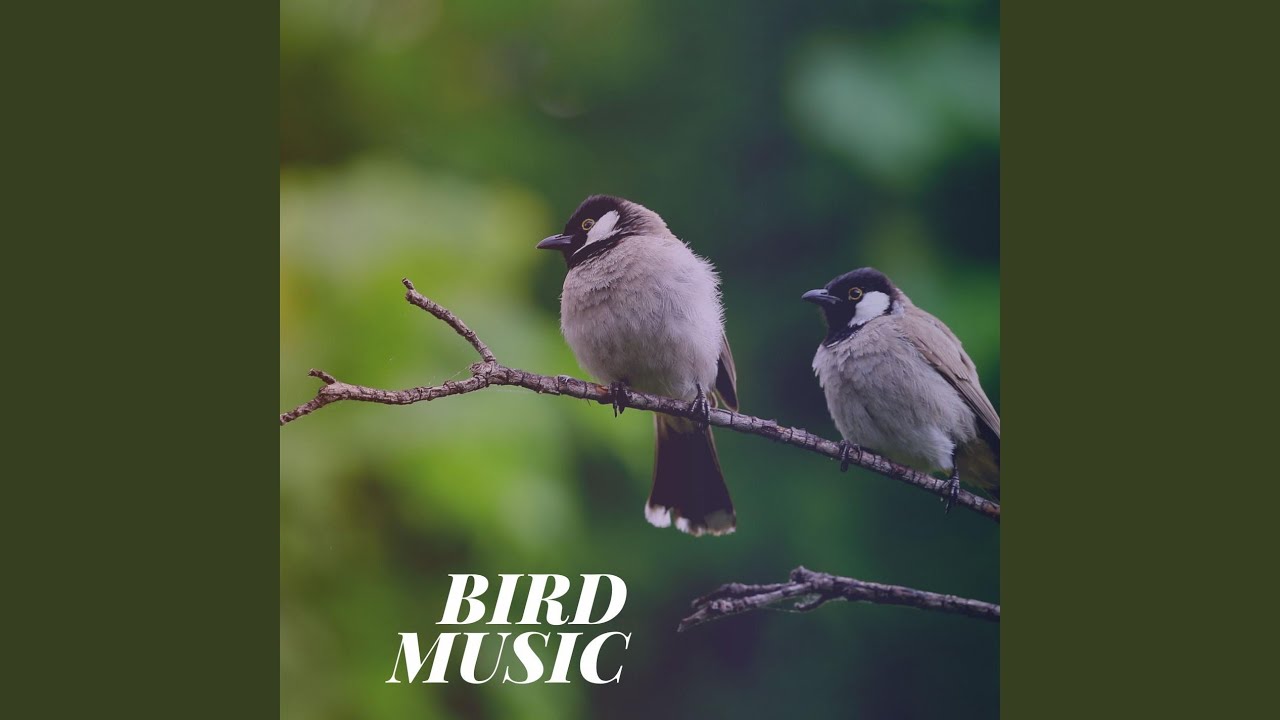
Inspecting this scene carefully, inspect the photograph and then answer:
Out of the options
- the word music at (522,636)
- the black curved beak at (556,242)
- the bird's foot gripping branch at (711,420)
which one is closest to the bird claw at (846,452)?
the bird's foot gripping branch at (711,420)

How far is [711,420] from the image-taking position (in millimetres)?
4312

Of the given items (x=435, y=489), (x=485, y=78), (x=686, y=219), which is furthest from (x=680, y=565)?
Result: (x=485, y=78)

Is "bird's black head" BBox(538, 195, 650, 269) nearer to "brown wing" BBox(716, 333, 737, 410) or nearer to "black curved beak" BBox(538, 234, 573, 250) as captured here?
"black curved beak" BBox(538, 234, 573, 250)

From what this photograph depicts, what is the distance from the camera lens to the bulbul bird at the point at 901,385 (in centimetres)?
436

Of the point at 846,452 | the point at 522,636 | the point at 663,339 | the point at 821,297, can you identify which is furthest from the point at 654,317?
the point at 522,636

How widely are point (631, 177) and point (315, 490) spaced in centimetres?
172

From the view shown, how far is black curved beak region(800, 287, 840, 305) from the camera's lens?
4.43 m

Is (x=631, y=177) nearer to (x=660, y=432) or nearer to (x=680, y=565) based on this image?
(x=660, y=432)

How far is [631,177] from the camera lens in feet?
15.0

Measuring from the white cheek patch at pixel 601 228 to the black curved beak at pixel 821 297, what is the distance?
82 centimetres

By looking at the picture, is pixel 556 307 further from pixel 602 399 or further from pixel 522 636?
pixel 522 636

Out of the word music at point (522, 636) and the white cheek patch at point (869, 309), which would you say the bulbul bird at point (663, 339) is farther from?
the white cheek patch at point (869, 309)

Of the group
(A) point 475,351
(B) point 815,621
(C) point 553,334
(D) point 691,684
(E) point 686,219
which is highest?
(E) point 686,219

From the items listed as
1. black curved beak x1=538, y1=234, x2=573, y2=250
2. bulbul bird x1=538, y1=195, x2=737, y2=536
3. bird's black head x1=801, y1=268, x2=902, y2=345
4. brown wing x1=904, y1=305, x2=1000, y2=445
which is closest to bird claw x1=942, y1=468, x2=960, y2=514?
brown wing x1=904, y1=305, x2=1000, y2=445
